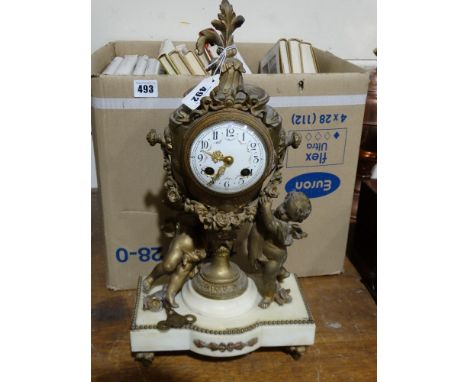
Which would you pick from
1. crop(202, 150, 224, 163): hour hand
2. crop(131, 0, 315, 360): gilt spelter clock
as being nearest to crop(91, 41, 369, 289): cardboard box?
crop(131, 0, 315, 360): gilt spelter clock

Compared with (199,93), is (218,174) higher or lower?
lower

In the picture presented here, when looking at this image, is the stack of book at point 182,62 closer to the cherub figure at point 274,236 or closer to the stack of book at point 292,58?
the stack of book at point 292,58

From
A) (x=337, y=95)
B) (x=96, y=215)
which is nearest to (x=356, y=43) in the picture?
(x=337, y=95)

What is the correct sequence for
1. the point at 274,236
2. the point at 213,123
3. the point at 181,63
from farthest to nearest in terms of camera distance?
the point at 181,63 < the point at 274,236 < the point at 213,123

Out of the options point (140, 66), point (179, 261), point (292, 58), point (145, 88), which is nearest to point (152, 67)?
point (140, 66)

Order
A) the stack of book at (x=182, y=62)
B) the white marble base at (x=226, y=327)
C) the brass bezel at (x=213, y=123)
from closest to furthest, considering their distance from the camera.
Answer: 1. the brass bezel at (x=213, y=123)
2. the white marble base at (x=226, y=327)
3. the stack of book at (x=182, y=62)

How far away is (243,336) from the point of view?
0.78 meters

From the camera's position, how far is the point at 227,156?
2.21 feet

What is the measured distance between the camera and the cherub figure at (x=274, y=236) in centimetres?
76

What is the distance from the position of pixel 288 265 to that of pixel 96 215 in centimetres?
58

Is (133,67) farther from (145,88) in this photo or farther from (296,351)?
(296,351)

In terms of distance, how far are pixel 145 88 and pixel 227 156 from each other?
28cm

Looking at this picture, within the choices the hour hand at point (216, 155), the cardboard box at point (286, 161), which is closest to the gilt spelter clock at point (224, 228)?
the hour hand at point (216, 155)

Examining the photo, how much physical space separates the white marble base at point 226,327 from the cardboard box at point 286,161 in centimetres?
16
